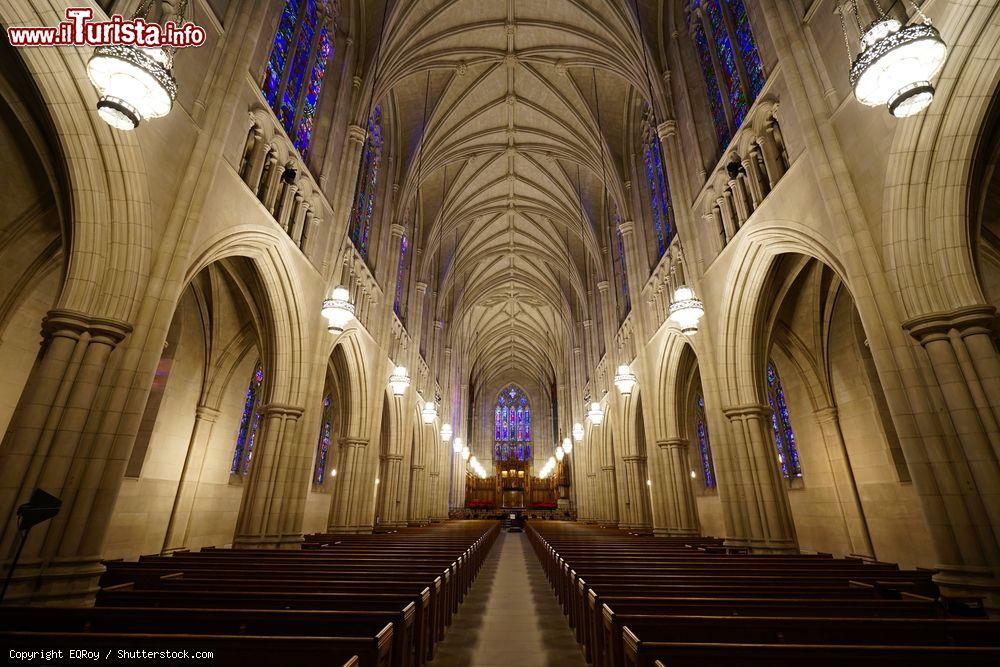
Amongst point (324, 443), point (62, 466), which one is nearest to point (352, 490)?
point (324, 443)

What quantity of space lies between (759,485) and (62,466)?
10779 millimetres

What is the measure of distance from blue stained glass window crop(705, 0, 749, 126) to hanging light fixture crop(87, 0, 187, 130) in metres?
10.1

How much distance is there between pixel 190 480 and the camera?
484 inches

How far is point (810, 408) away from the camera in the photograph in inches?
488

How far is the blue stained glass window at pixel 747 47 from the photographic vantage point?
905 centimetres

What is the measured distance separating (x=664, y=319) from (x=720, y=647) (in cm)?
1221

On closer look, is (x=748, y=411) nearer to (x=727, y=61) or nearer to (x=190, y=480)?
(x=727, y=61)

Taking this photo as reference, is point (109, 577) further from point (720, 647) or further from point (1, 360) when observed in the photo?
point (720, 647)

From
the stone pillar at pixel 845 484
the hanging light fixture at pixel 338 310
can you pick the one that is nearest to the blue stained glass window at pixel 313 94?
the hanging light fixture at pixel 338 310

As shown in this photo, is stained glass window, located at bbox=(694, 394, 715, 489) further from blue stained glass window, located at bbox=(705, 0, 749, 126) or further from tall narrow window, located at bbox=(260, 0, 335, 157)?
tall narrow window, located at bbox=(260, 0, 335, 157)

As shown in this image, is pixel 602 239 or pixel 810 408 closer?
pixel 810 408

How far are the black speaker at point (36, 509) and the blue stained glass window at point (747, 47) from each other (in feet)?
38.9

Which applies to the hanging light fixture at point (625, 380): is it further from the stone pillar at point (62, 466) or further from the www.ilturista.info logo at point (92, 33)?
the www.ilturista.info logo at point (92, 33)

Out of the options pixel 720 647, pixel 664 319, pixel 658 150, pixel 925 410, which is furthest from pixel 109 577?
pixel 658 150
